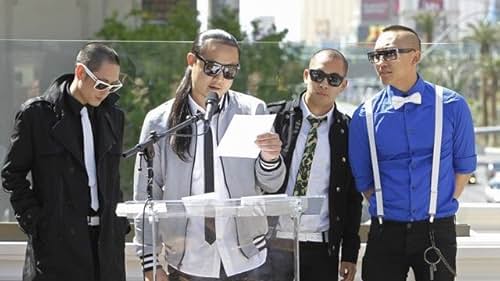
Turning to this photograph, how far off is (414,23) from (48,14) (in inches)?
1723

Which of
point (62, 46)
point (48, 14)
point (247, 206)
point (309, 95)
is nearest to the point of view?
point (247, 206)

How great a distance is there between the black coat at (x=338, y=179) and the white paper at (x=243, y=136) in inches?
30.7

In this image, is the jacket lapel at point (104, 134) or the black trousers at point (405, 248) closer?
the jacket lapel at point (104, 134)

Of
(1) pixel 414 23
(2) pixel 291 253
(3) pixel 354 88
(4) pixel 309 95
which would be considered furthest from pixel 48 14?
(1) pixel 414 23

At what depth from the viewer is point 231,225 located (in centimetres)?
439

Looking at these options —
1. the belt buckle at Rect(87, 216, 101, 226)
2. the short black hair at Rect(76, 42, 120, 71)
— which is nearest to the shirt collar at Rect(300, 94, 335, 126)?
the short black hair at Rect(76, 42, 120, 71)

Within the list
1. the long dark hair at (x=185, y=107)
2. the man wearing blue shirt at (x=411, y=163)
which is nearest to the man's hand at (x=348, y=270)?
the man wearing blue shirt at (x=411, y=163)

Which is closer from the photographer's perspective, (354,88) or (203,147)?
(203,147)

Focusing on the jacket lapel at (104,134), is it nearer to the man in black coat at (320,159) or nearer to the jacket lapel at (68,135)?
the jacket lapel at (68,135)

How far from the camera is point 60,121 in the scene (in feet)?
15.5

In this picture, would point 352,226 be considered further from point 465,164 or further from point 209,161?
point 209,161

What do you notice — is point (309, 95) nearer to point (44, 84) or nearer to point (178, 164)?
point (178, 164)

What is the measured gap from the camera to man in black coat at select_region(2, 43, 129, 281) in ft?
15.5

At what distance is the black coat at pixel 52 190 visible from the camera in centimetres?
472
